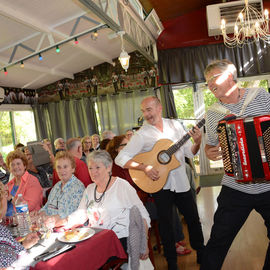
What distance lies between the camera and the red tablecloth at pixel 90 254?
5.94 ft

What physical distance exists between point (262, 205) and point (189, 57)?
584 cm

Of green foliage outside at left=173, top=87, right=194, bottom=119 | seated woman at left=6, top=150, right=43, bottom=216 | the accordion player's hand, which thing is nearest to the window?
green foliage outside at left=173, top=87, right=194, bottom=119

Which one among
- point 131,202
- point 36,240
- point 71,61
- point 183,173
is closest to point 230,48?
point 71,61

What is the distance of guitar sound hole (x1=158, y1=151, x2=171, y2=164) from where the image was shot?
3111mm

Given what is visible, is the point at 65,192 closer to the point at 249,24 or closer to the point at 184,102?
the point at 249,24

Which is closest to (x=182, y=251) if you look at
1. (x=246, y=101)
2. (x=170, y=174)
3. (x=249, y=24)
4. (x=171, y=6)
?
(x=170, y=174)

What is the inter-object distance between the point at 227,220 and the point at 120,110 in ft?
21.0

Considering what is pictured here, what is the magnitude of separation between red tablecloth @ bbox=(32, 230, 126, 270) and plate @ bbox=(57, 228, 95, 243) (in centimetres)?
3

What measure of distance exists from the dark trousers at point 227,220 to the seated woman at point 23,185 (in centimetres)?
189

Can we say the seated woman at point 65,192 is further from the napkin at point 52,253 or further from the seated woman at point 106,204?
the napkin at point 52,253

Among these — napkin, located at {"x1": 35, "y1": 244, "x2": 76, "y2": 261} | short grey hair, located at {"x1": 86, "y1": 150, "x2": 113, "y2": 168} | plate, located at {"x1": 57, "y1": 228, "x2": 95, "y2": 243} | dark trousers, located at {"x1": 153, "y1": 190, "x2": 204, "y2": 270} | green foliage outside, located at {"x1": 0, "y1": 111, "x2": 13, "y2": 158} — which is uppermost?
green foliage outside, located at {"x1": 0, "y1": 111, "x2": 13, "y2": 158}

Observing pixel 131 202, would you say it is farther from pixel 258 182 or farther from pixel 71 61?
pixel 71 61

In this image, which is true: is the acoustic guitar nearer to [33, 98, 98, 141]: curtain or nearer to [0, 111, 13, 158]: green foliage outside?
[33, 98, 98, 141]: curtain

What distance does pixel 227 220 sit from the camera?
7.21 feet
